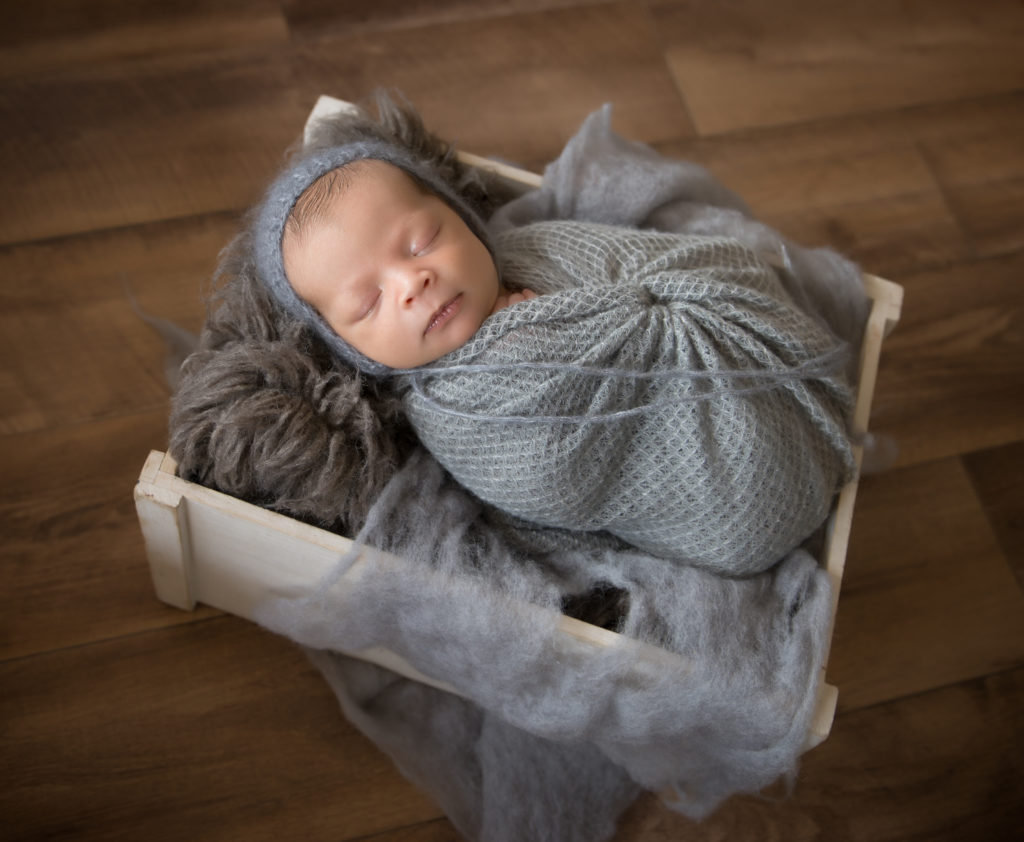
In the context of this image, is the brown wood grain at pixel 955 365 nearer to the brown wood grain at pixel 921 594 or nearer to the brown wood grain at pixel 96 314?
the brown wood grain at pixel 921 594

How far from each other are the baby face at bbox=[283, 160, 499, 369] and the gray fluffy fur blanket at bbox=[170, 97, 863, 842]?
0.18 feet

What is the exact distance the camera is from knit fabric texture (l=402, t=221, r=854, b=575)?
0.89 m

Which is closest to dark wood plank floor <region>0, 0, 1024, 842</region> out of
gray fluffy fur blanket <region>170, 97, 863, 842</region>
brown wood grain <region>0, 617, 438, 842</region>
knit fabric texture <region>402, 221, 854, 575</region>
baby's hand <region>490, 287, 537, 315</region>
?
brown wood grain <region>0, 617, 438, 842</region>

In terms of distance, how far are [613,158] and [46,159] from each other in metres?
0.74

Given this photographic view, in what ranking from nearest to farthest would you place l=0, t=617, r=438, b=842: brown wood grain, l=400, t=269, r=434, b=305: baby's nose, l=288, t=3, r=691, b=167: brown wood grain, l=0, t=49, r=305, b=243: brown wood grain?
1. l=400, t=269, r=434, b=305: baby's nose
2. l=0, t=617, r=438, b=842: brown wood grain
3. l=0, t=49, r=305, b=243: brown wood grain
4. l=288, t=3, r=691, b=167: brown wood grain

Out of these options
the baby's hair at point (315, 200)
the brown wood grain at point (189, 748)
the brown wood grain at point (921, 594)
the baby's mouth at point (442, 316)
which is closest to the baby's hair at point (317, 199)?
the baby's hair at point (315, 200)

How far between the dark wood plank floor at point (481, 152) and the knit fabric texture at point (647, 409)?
36cm

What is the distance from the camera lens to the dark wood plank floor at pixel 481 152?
3.55 feet

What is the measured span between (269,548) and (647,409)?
358 mm

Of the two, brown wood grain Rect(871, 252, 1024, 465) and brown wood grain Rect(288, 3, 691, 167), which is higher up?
brown wood grain Rect(288, 3, 691, 167)

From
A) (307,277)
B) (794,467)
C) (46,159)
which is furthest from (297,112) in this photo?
(794,467)

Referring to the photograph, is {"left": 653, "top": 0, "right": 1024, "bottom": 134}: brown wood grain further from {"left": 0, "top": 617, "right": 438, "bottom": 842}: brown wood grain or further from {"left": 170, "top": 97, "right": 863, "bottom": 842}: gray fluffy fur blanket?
{"left": 0, "top": 617, "right": 438, "bottom": 842}: brown wood grain

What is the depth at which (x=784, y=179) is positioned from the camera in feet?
4.81

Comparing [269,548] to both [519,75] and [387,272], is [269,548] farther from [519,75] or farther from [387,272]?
[519,75]
